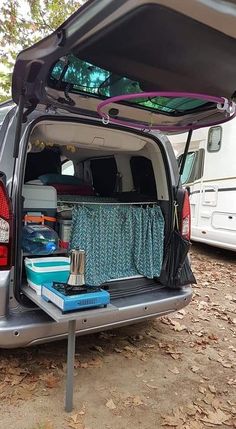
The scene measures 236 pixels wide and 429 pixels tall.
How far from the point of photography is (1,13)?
4480 mm

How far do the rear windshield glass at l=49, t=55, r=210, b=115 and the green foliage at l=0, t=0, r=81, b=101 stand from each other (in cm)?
A: 240

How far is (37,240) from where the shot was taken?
2.67 metres

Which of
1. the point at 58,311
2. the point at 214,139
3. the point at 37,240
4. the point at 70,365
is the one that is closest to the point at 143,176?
the point at 37,240

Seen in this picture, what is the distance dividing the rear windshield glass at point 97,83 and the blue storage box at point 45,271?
1.14 meters

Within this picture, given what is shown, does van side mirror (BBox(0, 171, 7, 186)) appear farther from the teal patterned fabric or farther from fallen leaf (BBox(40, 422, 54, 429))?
fallen leaf (BBox(40, 422, 54, 429))

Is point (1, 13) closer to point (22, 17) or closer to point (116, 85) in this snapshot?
point (22, 17)

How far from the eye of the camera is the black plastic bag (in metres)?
2.99

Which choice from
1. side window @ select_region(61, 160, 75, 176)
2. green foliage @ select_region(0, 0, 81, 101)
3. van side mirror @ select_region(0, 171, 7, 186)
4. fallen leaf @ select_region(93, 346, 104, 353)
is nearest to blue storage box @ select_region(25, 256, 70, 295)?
van side mirror @ select_region(0, 171, 7, 186)

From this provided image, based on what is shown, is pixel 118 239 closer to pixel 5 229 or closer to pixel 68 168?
pixel 5 229

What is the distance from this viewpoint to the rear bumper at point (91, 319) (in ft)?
7.11

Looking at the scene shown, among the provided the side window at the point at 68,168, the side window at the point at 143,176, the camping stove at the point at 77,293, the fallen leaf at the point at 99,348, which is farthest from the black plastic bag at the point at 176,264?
the side window at the point at 68,168

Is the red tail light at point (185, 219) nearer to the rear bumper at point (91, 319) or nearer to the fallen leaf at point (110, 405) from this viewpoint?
the rear bumper at point (91, 319)

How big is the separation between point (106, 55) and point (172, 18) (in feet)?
1.46

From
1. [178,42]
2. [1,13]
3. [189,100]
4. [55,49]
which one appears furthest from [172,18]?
[1,13]
